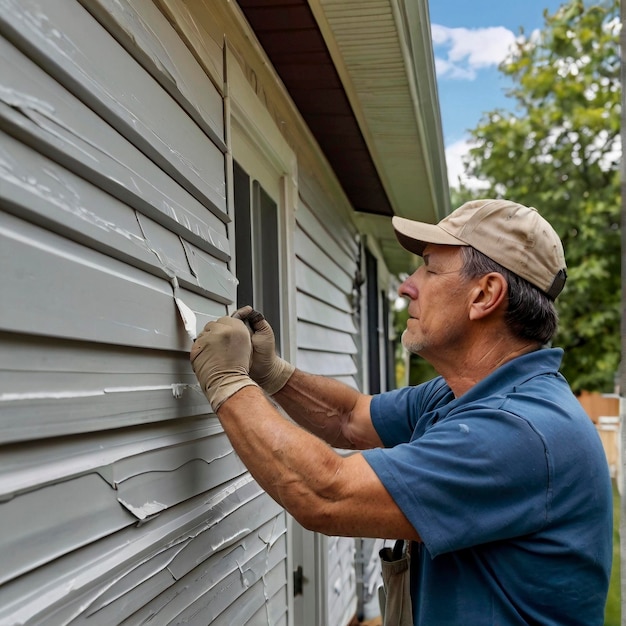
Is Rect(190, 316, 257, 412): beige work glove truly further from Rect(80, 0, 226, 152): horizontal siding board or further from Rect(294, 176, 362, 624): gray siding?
Rect(294, 176, 362, 624): gray siding

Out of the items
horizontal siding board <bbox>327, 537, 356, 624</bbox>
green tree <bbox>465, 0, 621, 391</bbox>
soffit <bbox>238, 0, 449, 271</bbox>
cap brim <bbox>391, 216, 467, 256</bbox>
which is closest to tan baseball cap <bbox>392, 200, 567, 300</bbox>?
cap brim <bbox>391, 216, 467, 256</bbox>

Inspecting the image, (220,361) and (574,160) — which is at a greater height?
(574,160)

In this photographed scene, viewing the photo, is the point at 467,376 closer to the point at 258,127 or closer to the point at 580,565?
the point at 580,565

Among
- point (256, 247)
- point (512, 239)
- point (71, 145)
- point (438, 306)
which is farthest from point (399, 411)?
point (71, 145)

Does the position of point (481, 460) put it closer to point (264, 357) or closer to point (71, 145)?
point (264, 357)

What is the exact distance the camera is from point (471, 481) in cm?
147

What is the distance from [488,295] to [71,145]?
3.96 feet

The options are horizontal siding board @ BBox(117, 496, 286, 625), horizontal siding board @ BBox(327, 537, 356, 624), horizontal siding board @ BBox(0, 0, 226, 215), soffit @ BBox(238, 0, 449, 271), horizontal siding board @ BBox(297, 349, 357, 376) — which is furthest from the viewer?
horizontal siding board @ BBox(327, 537, 356, 624)

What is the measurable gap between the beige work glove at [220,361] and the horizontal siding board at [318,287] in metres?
1.73

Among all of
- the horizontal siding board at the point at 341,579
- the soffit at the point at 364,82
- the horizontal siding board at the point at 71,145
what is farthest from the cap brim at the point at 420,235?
the horizontal siding board at the point at 341,579

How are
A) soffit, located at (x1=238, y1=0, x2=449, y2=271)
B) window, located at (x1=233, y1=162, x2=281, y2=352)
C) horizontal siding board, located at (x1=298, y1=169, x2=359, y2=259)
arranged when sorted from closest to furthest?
soffit, located at (x1=238, y1=0, x2=449, y2=271)
window, located at (x1=233, y1=162, x2=281, y2=352)
horizontal siding board, located at (x1=298, y1=169, x2=359, y2=259)

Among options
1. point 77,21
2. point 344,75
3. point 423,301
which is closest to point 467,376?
point 423,301

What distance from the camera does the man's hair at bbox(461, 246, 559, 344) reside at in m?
1.88

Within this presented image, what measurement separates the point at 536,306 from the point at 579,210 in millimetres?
15613
